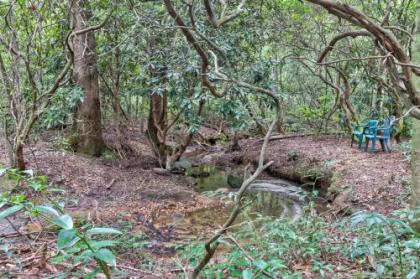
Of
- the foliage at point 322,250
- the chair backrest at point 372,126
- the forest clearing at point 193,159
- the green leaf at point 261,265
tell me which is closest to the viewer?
the green leaf at point 261,265

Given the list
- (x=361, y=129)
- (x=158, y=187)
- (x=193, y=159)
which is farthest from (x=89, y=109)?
(x=361, y=129)

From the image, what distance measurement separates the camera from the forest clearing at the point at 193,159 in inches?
126

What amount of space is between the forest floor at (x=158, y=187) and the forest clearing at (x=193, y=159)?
40mm

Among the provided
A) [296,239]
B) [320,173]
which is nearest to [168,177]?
[320,173]

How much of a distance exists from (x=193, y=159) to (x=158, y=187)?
15.6 feet

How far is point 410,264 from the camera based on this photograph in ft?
9.43

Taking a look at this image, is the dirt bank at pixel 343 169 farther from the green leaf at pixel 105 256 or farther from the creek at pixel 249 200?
the green leaf at pixel 105 256

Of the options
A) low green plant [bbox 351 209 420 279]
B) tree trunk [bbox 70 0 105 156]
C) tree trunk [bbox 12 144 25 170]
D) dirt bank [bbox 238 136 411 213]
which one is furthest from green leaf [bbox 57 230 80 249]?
tree trunk [bbox 70 0 105 156]

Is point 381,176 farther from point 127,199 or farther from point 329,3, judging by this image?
point 329,3

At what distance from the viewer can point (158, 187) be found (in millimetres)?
8133

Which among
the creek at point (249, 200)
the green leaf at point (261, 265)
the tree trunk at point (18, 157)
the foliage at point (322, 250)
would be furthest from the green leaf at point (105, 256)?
the tree trunk at point (18, 157)

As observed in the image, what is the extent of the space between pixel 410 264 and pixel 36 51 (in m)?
6.06

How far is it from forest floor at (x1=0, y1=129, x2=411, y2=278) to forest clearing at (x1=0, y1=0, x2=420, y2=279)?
4 centimetres

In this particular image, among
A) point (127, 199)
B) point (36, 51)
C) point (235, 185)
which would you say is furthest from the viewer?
point (235, 185)
